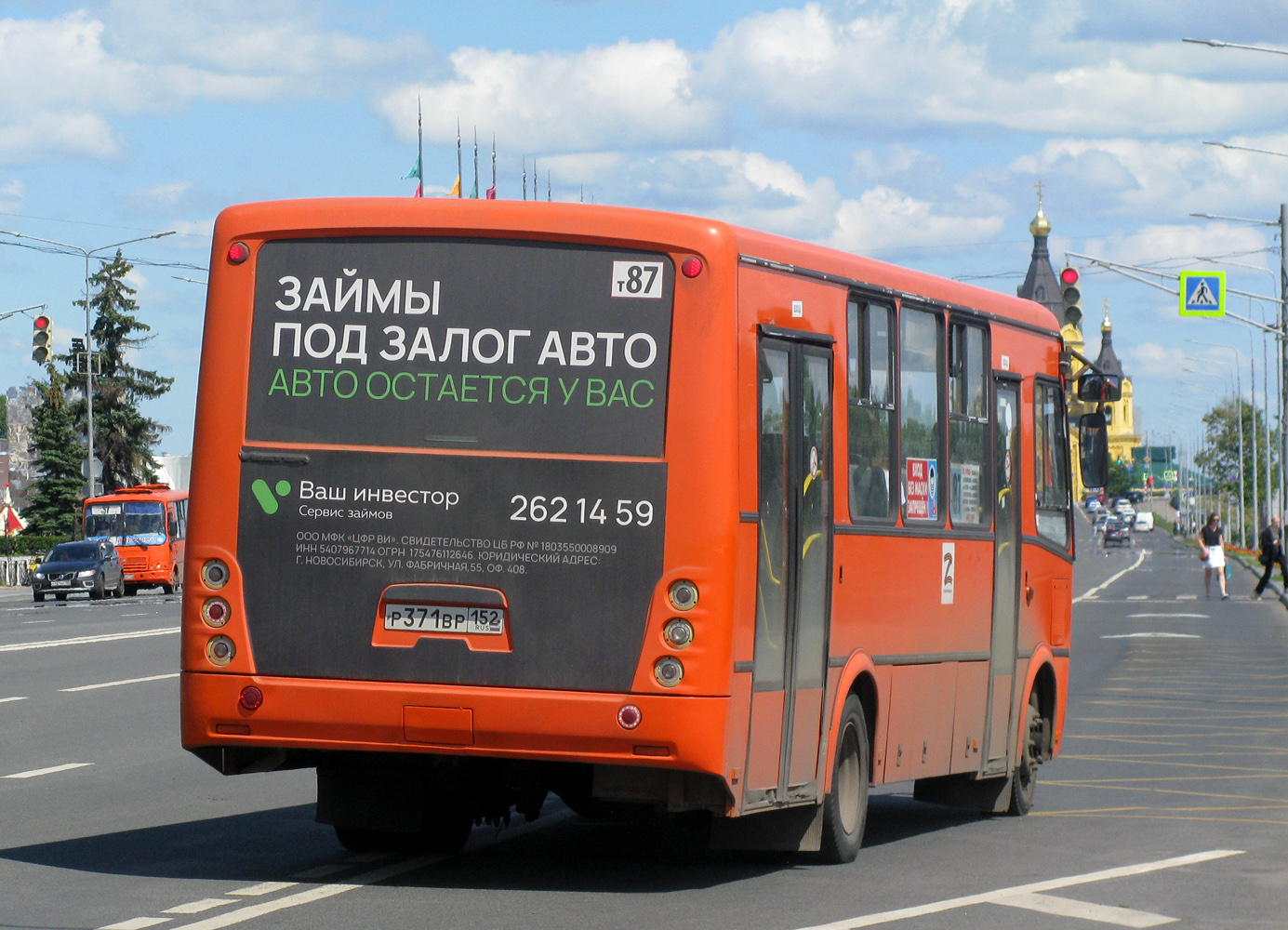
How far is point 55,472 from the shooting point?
100 meters

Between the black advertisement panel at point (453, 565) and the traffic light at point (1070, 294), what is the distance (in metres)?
18.6

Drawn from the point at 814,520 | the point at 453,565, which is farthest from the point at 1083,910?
the point at 453,565

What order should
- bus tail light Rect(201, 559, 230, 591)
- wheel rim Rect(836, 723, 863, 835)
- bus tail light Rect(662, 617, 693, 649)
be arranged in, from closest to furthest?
bus tail light Rect(662, 617, 693, 649) → bus tail light Rect(201, 559, 230, 591) → wheel rim Rect(836, 723, 863, 835)

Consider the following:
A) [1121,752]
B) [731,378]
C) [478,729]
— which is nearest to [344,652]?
[478,729]

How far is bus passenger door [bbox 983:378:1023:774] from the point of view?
39.0 feet

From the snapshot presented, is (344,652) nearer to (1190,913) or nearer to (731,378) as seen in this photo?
(731,378)

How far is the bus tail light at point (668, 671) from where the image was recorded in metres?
8.37

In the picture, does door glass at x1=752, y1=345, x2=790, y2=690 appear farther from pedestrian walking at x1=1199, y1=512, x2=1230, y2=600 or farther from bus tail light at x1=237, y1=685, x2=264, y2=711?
pedestrian walking at x1=1199, y1=512, x2=1230, y2=600

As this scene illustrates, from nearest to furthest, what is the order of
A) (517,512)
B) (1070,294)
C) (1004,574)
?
1. (517,512)
2. (1004,574)
3. (1070,294)

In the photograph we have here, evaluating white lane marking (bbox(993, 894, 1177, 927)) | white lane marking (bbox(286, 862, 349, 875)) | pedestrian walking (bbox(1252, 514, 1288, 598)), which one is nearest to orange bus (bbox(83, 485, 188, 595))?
pedestrian walking (bbox(1252, 514, 1288, 598))

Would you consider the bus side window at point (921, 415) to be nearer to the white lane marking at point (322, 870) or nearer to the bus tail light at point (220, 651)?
the white lane marking at point (322, 870)

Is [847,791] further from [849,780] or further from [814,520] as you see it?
[814,520]

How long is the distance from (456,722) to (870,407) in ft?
8.72

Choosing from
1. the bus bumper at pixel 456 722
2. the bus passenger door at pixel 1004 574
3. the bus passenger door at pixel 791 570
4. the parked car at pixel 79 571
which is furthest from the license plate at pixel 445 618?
the parked car at pixel 79 571
